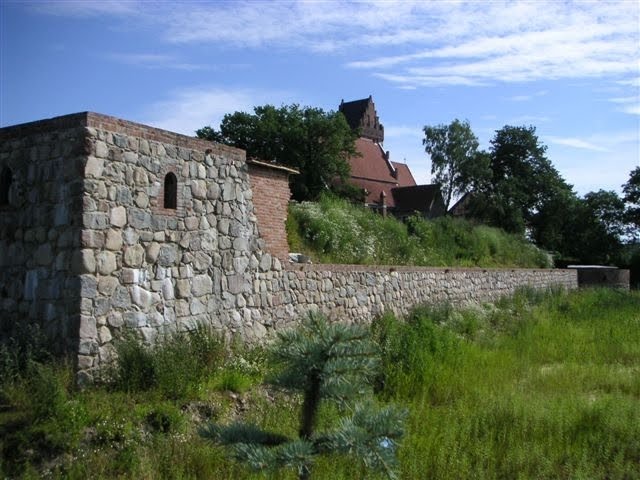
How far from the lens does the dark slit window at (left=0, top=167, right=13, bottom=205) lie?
8.79m

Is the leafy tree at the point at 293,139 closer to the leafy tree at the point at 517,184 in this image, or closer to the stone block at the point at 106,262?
the leafy tree at the point at 517,184

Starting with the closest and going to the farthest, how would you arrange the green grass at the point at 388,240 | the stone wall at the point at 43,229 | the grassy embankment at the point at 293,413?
the grassy embankment at the point at 293,413 < the stone wall at the point at 43,229 < the green grass at the point at 388,240

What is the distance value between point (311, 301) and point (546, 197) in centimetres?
3808

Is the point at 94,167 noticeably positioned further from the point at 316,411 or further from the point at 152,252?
the point at 316,411

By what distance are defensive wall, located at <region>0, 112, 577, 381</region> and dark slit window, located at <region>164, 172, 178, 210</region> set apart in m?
0.02

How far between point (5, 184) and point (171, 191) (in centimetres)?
231

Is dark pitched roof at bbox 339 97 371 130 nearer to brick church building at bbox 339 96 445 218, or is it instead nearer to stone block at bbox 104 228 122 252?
brick church building at bbox 339 96 445 218

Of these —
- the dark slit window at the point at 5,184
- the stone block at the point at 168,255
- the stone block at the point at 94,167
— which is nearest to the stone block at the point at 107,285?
the stone block at the point at 168,255

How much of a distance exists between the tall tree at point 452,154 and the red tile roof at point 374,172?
408 cm

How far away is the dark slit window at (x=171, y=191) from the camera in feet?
29.8

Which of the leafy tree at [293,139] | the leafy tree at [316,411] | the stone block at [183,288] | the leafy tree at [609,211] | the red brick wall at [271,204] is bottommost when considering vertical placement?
the leafy tree at [316,411]

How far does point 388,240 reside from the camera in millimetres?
16984

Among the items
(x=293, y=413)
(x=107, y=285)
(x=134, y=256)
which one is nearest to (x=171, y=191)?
(x=134, y=256)

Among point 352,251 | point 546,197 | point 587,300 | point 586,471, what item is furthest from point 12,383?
point 546,197
